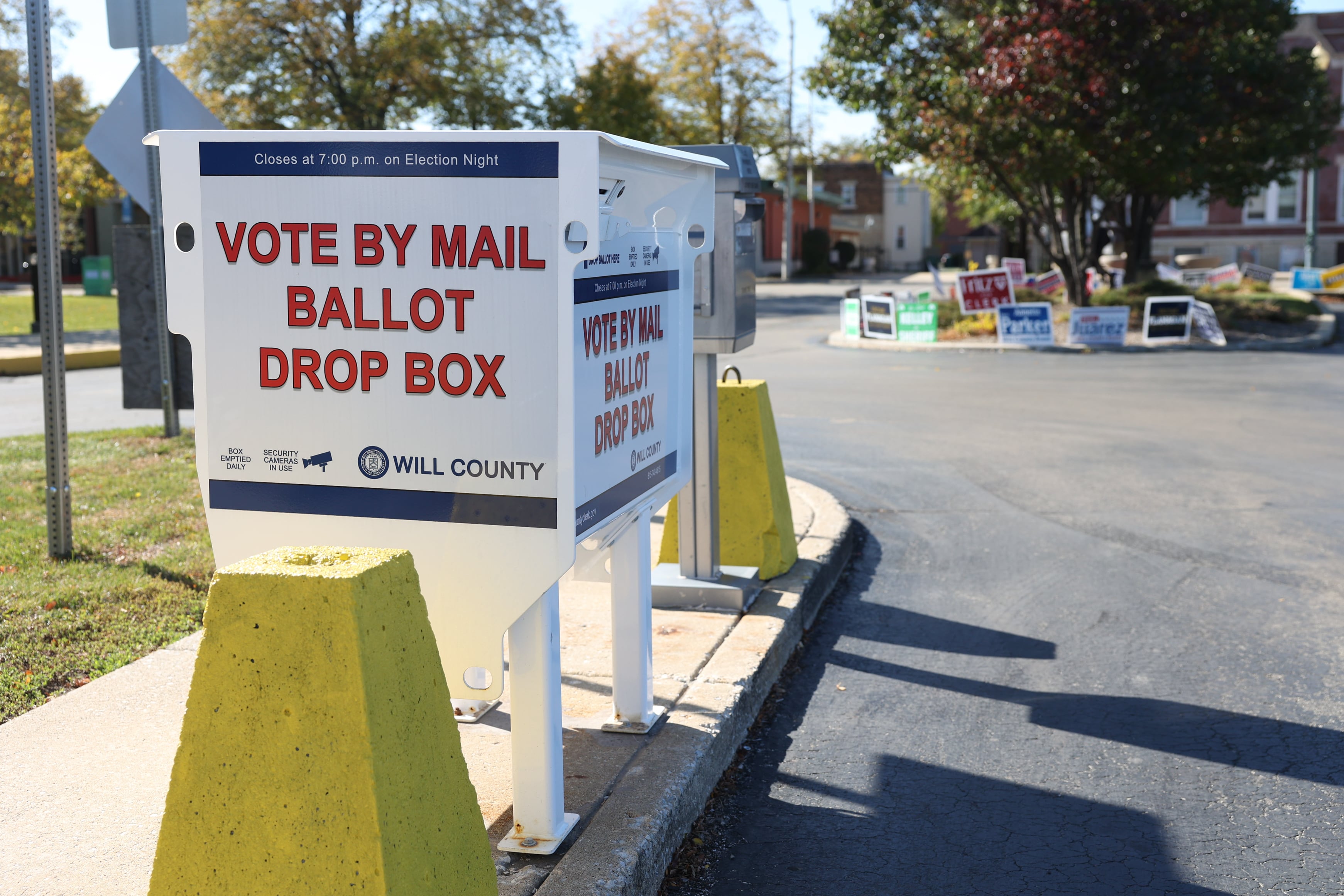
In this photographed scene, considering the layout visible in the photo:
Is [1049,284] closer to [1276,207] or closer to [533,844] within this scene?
[1276,207]

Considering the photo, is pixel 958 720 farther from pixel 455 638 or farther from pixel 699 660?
pixel 455 638

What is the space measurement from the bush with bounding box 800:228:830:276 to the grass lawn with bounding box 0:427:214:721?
52.6m

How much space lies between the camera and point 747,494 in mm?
5863

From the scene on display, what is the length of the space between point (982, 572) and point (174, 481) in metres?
5.35

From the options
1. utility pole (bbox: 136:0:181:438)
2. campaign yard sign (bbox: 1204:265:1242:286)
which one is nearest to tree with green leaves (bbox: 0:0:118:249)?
utility pole (bbox: 136:0:181:438)

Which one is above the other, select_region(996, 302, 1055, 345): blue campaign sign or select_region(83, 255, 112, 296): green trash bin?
select_region(83, 255, 112, 296): green trash bin

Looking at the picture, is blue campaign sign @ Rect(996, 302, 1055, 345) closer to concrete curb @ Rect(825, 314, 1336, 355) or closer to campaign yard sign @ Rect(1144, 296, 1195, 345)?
concrete curb @ Rect(825, 314, 1336, 355)

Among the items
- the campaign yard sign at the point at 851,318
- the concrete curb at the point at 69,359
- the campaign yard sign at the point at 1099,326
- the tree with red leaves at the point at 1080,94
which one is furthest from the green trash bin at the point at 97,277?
the campaign yard sign at the point at 1099,326

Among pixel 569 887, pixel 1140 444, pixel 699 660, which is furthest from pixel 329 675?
pixel 1140 444

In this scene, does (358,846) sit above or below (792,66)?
below

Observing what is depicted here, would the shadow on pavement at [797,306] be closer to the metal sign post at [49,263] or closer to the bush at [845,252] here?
the metal sign post at [49,263]

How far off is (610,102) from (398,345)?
4192cm

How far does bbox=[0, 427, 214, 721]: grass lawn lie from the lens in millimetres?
4629

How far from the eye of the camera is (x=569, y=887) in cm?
291
